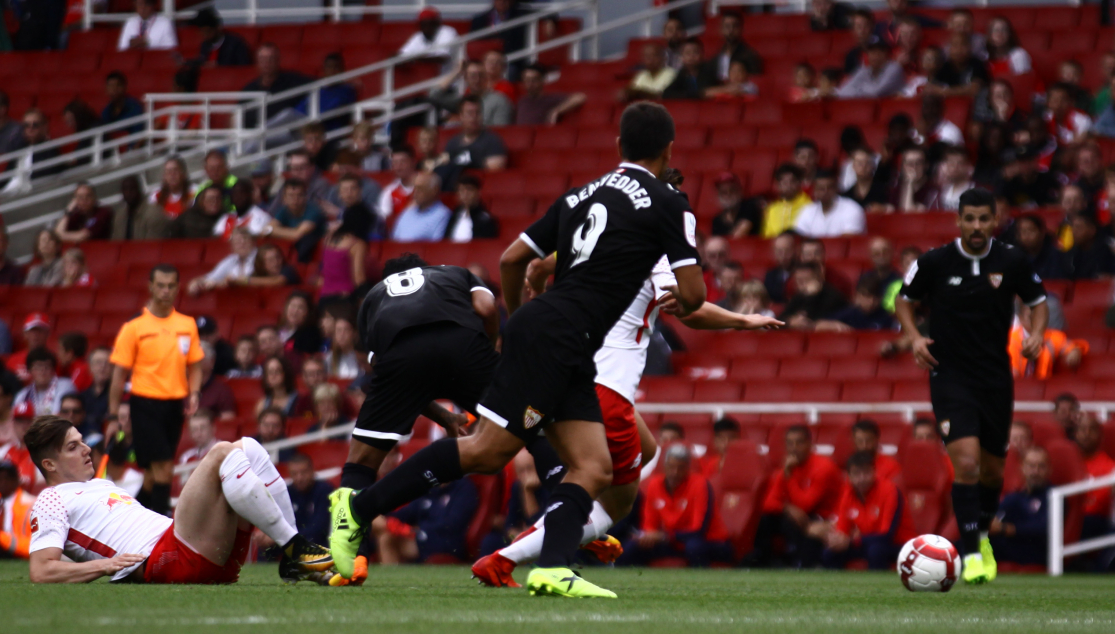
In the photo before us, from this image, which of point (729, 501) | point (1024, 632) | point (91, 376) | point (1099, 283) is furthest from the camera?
point (91, 376)

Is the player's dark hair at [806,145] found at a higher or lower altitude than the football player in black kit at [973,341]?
higher

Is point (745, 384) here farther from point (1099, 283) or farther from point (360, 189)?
point (360, 189)

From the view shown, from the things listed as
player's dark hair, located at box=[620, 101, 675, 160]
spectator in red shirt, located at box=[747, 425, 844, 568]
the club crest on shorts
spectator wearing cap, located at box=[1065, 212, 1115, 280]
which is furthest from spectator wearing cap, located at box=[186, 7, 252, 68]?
→ the club crest on shorts

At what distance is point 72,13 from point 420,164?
8.86m

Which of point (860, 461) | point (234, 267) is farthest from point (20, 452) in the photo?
point (860, 461)

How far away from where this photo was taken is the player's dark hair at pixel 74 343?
1571 centimetres

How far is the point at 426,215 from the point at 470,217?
59 cm

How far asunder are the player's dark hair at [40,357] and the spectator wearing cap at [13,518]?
2.27m

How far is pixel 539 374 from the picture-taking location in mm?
6020

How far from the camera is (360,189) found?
53.9ft

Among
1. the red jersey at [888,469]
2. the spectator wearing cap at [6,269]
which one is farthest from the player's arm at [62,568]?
the spectator wearing cap at [6,269]

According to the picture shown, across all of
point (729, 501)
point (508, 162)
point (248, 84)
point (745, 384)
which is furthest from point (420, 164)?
point (729, 501)

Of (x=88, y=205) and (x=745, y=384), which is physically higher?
(x=88, y=205)

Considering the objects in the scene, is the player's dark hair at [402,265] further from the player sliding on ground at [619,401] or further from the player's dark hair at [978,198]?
the player's dark hair at [978,198]
